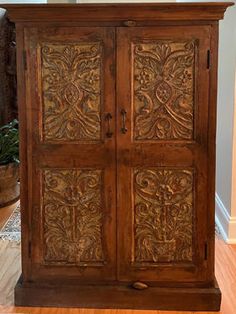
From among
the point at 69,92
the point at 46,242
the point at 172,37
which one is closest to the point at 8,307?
the point at 46,242

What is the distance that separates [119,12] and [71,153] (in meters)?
0.68

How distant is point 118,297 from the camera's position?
8.32ft

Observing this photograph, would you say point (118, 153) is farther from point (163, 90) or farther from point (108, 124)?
point (163, 90)

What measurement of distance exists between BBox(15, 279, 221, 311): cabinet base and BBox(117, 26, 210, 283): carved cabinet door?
7cm

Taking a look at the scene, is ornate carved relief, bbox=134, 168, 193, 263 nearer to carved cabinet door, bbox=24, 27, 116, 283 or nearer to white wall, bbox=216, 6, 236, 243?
carved cabinet door, bbox=24, 27, 116, 283

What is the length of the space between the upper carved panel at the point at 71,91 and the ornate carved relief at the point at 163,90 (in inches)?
7.5

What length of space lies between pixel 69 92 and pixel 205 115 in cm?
64

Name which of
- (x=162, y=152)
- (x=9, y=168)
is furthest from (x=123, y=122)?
(x=9, y=168)

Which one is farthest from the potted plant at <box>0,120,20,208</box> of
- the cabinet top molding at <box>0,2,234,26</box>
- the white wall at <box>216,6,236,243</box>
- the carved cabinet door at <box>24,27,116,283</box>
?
the cabinet top molding at <box>0,2,234,26</box>

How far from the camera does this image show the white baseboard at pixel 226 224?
11.4ft

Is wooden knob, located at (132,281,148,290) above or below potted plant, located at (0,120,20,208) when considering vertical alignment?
below

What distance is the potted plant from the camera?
421cm

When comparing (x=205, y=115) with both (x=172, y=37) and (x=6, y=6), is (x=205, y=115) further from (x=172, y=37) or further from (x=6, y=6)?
(x=6, y=6)

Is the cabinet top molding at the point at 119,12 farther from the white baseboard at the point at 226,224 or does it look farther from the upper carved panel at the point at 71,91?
the white baseboard at the point at 226,224
